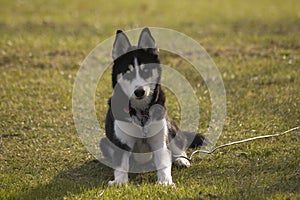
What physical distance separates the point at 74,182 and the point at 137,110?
1054 mm

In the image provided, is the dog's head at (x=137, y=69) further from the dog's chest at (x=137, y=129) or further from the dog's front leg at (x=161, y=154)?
the dog's front leg at (x=161, y=154)

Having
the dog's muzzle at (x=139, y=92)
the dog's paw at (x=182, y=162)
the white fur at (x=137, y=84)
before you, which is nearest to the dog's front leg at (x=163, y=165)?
the dog's paw at (x=182, y=162)

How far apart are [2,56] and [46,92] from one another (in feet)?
8.56

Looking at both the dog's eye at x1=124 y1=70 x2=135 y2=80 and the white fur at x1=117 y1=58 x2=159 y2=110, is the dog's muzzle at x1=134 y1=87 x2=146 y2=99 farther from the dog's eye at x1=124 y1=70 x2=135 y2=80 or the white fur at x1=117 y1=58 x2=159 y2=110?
the dog's eye at x1=124 y1=70 x2=135 y2=80

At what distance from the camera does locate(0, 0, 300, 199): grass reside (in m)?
5.64

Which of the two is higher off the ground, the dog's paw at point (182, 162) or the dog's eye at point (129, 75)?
the dog's eye at point (129, 75)

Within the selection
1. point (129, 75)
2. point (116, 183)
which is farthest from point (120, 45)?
point (116, 183)

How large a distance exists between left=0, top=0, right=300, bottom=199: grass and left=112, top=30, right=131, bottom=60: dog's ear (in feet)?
4.56

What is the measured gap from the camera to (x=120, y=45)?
6.11 metres

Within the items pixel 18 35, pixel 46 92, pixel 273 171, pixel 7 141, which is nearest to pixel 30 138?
pixel 7 141

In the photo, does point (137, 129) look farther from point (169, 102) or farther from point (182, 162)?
point (169, 102)

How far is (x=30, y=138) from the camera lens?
742 centimetres

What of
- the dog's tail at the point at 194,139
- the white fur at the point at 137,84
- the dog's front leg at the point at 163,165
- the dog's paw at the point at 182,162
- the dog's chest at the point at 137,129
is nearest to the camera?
the dog's front leg at the point at 163,165

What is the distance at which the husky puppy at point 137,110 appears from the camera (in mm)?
5926
